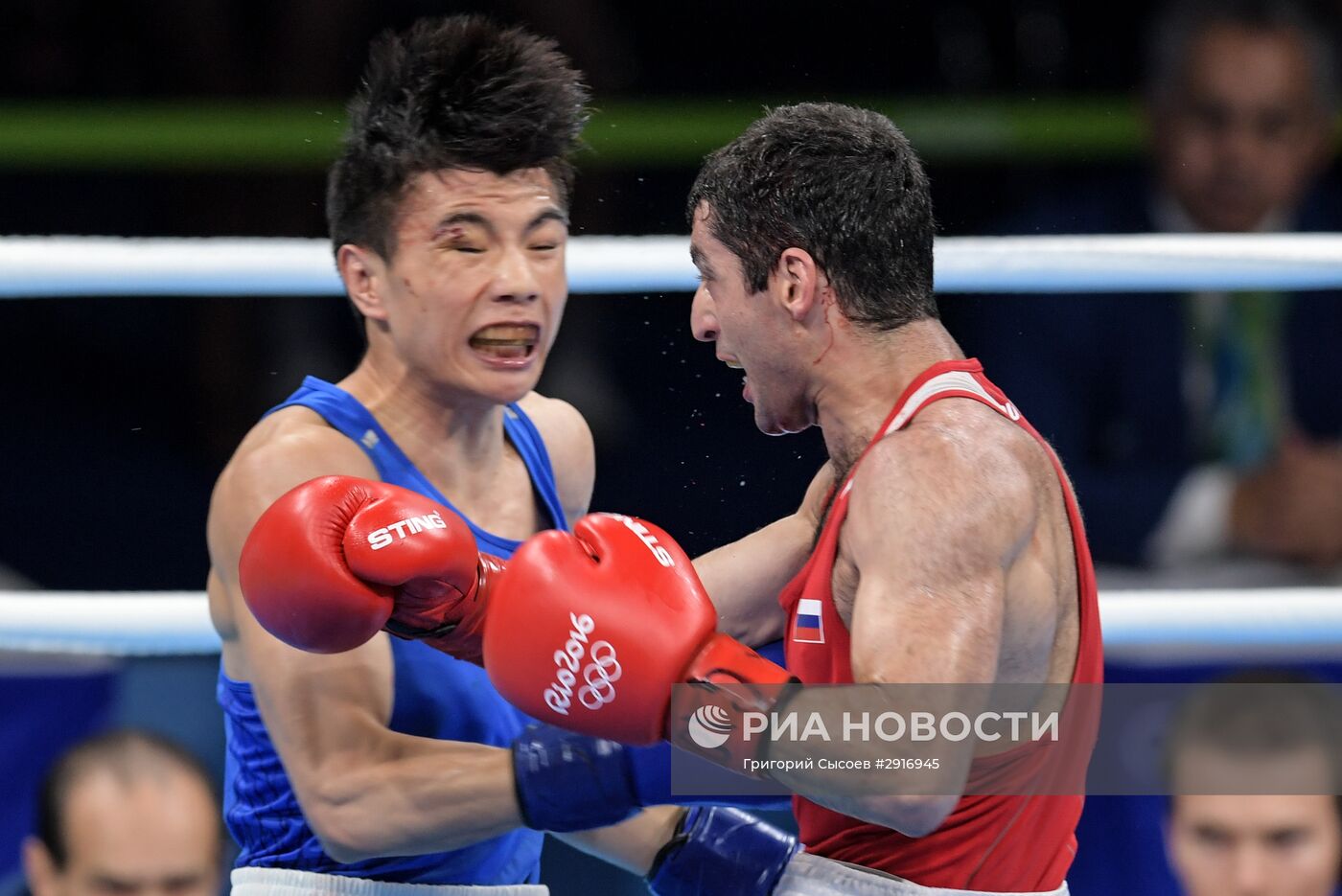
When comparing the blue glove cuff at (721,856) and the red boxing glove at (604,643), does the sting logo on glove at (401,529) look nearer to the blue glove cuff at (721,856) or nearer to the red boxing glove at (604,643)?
the red boxing glove at (604,643)

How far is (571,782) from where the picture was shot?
1703 mm

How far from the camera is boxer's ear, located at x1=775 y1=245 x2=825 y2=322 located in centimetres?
163

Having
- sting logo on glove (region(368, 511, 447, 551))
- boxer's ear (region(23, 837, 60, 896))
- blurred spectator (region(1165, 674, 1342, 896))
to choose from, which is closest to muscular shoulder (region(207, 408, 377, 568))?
sting logo on glove (region(368, 511, 447, 551))

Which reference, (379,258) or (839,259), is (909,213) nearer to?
(839,259)

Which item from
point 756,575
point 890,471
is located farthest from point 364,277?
point 890,471

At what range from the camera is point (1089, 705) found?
1.61m

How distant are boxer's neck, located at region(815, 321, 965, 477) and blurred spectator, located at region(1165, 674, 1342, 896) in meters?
1.02

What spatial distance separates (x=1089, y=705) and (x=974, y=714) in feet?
0.71

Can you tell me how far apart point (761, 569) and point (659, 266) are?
48cm

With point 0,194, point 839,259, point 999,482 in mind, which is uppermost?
point 839,259

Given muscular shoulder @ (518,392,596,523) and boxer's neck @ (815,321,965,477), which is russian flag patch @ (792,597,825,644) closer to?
boxer's neck @ (815,321,965,477)

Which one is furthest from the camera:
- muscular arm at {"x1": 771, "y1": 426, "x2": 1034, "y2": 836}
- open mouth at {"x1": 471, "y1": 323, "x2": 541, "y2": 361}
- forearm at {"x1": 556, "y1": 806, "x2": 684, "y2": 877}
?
forearm at {"x1": 556, "y1": 806, "x2": 684, "y2": 877}

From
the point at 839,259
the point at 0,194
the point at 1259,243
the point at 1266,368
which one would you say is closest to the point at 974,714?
the point at 839,259

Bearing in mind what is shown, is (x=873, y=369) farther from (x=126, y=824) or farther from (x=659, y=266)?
(x=126, y=824)
